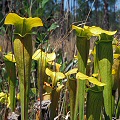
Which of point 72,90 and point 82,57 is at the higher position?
point 82,57

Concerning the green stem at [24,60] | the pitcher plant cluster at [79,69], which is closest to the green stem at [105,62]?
the pitcher plant cluster at [79,69]

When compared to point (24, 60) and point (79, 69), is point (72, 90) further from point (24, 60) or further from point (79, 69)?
point (24, 60)

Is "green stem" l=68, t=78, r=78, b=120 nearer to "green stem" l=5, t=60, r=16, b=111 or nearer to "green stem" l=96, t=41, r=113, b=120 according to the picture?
"green stem" l=96, t=41, r=113, b=120

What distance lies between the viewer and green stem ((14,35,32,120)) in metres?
0.70

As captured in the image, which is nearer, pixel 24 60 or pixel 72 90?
pixel 24 60

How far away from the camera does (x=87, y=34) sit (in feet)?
2.42

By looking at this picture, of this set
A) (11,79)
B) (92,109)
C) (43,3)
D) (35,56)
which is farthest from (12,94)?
(43,3)

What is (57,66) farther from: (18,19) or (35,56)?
(18,19)

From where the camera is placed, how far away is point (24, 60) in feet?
2.32

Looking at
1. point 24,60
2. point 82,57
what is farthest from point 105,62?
point 24,60

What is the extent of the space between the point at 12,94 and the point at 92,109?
0.99 feet

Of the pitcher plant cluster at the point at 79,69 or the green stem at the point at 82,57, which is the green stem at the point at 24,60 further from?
the green stem at the point at 82,57

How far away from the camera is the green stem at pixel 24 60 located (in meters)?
0.70

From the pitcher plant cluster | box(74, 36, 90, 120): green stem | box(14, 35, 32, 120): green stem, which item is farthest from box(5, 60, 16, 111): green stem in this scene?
box(74, 36, 90, 120): green stem
